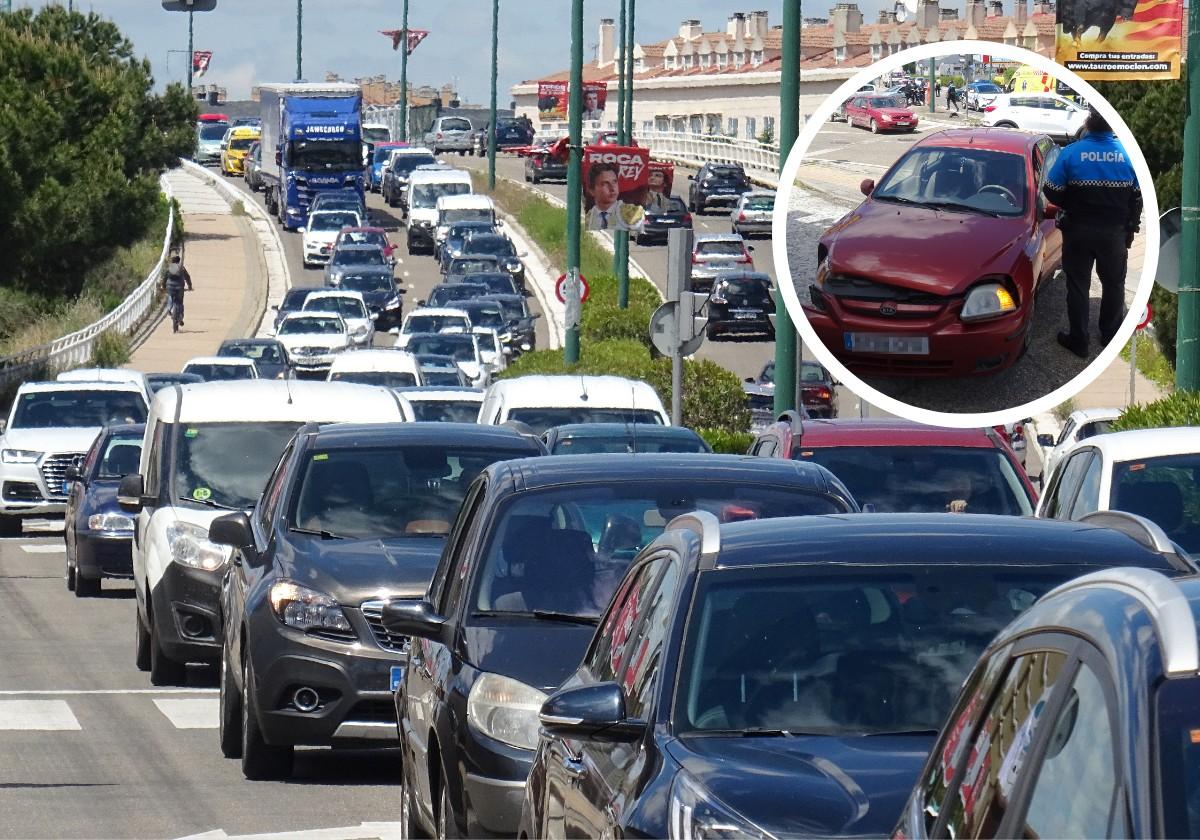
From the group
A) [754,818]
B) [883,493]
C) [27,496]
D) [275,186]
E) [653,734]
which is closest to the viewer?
A: [754,818]

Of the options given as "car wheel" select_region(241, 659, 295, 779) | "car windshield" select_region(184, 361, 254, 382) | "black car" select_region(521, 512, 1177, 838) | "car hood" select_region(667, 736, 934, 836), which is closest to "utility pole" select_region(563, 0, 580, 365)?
"car windshield" select_region(184, 361, 254, 382)

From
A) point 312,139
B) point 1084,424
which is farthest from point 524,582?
point 312,139

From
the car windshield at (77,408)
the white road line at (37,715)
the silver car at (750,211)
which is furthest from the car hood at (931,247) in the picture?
the silver car at (750,211)

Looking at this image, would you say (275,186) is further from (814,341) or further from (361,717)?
(814,341)

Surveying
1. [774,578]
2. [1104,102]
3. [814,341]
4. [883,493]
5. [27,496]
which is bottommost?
[27,496]

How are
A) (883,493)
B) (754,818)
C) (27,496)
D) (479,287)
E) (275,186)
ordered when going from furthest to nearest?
(275,186) → (479,287) → (27,496) → (883,493) → (754,818)

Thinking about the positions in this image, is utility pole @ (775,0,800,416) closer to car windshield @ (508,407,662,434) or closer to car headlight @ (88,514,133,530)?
car windshield @ (508,407,662,434)

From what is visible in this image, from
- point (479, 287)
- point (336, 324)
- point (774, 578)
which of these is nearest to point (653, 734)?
point (774, 578)

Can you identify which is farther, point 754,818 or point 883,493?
point 883,493

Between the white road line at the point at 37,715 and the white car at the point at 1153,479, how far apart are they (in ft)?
18.8

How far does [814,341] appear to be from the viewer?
5062 millimetres

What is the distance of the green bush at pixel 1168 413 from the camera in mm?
15906

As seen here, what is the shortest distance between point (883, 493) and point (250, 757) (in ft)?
16.9

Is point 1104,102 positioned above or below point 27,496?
above
